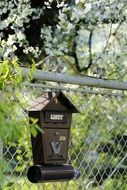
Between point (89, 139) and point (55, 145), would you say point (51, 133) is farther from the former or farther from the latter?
point (89, 139)

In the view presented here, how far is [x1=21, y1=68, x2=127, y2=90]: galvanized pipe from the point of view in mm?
3009

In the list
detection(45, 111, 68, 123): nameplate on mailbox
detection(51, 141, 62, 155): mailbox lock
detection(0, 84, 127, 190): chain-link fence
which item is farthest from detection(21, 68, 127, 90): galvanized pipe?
detection(51, 141, 62, 155): mailbox lock

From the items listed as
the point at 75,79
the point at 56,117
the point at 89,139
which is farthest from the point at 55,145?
the point at 89,139

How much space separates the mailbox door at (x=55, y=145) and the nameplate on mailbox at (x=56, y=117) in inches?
1.9

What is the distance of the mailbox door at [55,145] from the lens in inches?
115

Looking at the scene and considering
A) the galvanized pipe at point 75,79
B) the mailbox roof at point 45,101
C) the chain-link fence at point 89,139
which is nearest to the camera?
the mailbox roof at point 45,101

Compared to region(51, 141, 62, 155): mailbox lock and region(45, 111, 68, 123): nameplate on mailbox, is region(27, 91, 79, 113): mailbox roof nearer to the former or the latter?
region(45, 111, 68, 123): nameplate on mailbox

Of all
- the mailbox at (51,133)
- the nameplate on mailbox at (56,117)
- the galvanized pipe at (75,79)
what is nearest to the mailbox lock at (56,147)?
the mailbox at (51,133)

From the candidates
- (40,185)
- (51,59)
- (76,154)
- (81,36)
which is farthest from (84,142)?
(81,36)

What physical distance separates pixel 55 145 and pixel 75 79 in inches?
18.1

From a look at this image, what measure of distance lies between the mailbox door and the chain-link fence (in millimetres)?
166

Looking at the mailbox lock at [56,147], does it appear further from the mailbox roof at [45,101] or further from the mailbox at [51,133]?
the mailbox roof at [45,101]

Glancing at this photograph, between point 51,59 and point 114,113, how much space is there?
881 mm

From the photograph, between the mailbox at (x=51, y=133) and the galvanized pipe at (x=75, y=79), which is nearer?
the mailbox at (x=51, y=133)
